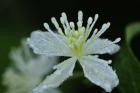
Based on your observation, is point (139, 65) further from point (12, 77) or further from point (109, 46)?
point (12, 77)

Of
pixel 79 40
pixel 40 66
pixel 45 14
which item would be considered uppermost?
pixel 45 14

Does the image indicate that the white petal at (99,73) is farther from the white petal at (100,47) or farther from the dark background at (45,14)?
the dark background at (45,14)

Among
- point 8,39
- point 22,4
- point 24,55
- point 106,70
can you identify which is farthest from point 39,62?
point 22,4

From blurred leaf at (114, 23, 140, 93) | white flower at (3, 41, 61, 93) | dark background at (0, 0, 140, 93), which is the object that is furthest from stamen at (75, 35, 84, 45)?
dark background at (0, 0, 140, 93)

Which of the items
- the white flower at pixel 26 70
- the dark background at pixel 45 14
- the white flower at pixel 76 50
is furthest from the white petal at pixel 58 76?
the dark background at pixel 45 14

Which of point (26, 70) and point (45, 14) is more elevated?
point (45, 14)

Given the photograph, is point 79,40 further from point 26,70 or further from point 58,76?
point 26,70

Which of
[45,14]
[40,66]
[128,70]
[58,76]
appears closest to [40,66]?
[40,66]
